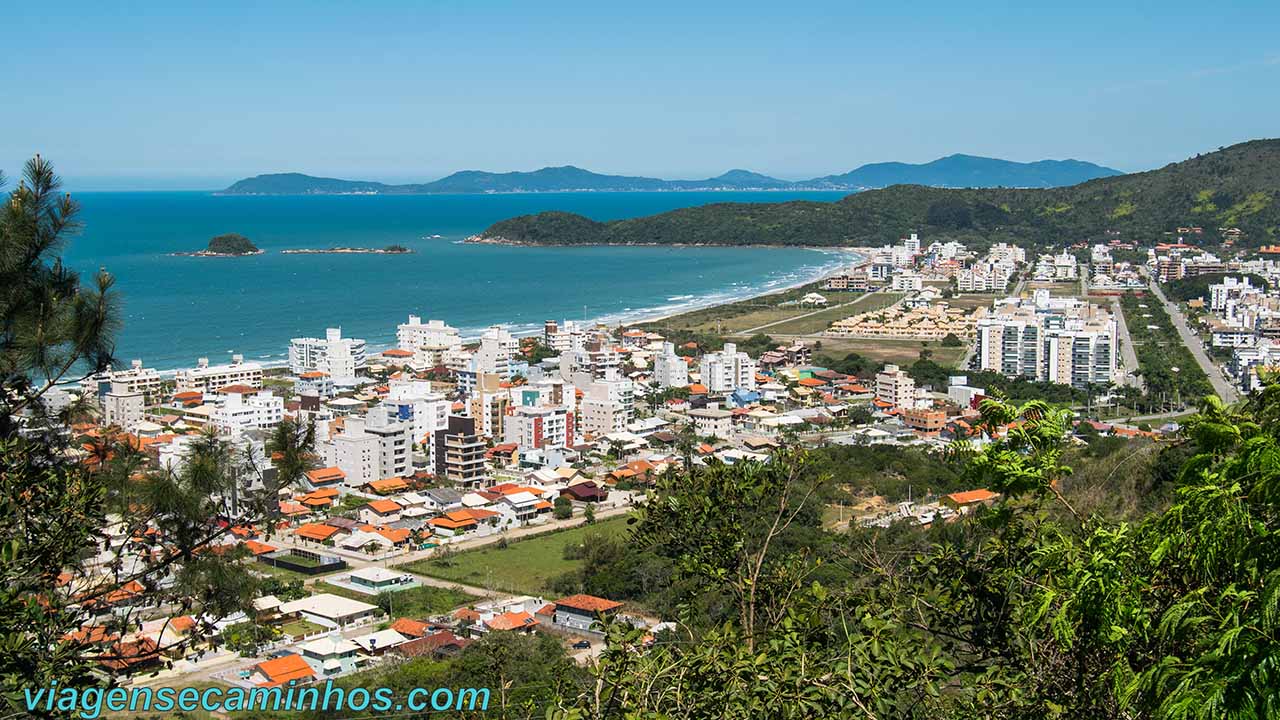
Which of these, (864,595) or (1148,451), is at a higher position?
(864,595)

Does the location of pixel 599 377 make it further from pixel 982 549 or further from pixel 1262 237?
pixel 1262 237

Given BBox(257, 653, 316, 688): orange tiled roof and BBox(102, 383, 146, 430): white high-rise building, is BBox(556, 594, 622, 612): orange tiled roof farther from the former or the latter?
BBox(102, 383, 146, 430): white high-rise building

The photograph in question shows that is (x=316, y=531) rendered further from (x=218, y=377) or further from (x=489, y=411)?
(x=218, y=377)

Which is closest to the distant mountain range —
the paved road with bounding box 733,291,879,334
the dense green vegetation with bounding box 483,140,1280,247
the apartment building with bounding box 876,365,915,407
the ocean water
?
the ocean water

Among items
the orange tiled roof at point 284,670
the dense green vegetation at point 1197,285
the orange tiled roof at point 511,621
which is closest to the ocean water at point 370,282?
the orange tiled roof at point 284,670

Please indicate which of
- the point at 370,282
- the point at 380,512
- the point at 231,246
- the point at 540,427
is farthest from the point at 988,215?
the point at 380,512

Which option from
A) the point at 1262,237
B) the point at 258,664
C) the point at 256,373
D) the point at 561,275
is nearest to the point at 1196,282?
the point at 1262,237

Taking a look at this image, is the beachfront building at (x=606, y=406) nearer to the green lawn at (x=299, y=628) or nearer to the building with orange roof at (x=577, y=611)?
the building with orange roof at (x=577, y=611)
